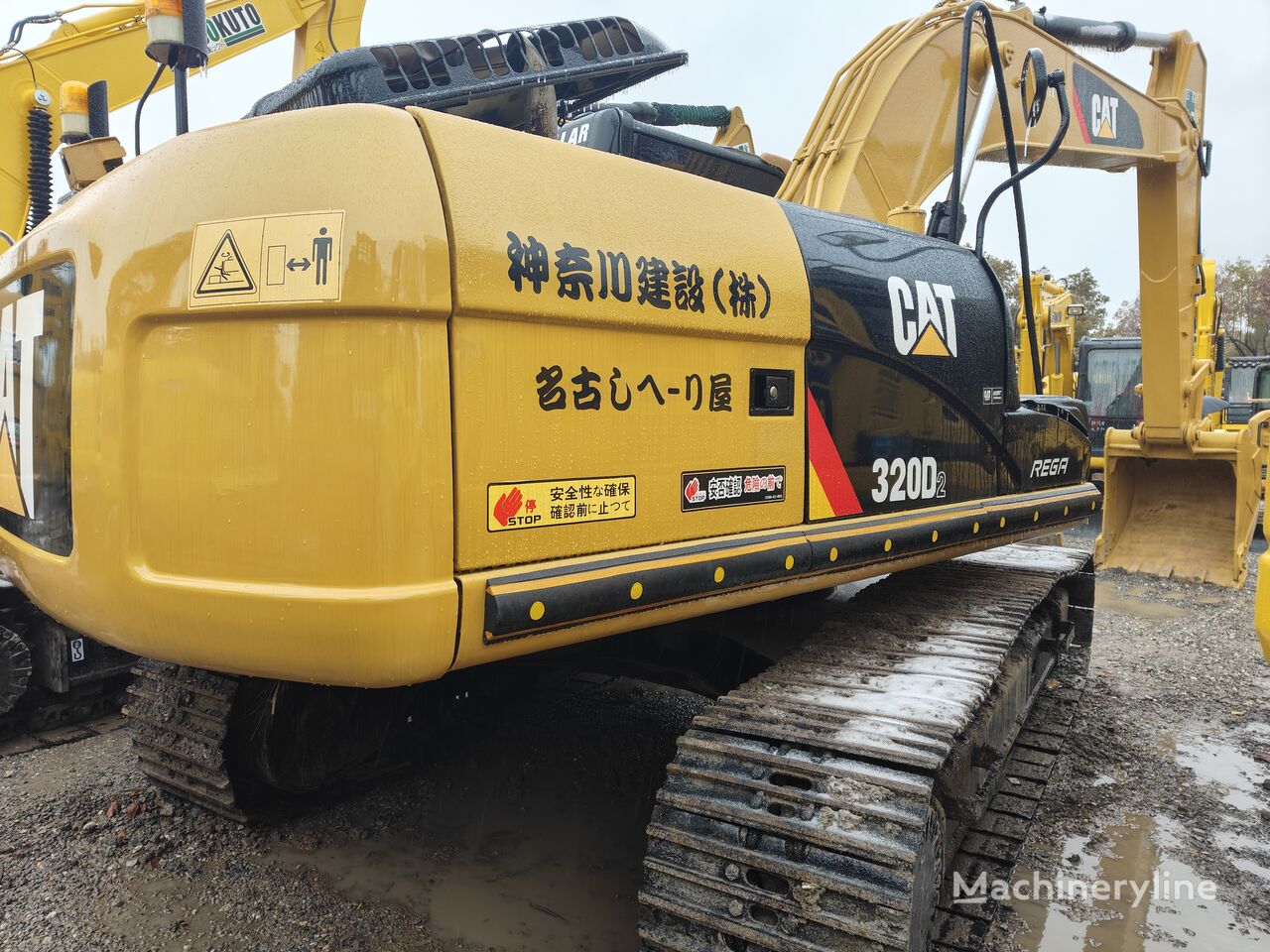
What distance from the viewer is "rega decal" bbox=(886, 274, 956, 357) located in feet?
8.94

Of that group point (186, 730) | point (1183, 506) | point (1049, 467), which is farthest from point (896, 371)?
point (1183, 506)

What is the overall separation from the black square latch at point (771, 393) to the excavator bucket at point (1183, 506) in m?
6.47

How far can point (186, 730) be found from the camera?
10.5ft

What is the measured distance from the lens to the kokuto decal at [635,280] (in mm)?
1854

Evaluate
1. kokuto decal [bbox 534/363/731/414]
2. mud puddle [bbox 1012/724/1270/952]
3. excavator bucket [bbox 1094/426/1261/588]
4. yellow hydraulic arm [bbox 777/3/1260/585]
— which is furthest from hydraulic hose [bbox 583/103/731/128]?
excavator bucket [bbox 1094/426/1261/588]

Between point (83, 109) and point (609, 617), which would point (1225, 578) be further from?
point (83, 109)

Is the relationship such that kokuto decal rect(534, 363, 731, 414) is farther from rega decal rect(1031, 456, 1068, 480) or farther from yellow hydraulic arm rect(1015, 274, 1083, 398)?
yellow hydraulic arm rect(1015, 274, 1083, 398)

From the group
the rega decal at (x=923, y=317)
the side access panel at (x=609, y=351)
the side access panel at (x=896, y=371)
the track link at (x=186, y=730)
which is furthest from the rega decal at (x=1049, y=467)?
the track link at (x=186, y=730)

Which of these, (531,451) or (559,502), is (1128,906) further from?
(531,451)

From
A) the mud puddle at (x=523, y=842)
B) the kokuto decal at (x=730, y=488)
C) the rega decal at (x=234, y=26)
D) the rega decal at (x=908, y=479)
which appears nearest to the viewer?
the kokuto decal at (x=730, y=488)

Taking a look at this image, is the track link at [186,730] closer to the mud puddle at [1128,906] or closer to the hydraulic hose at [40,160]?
the mud puddle at [1128,906]

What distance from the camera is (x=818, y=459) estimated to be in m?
2.50

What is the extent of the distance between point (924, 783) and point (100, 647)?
3.90m

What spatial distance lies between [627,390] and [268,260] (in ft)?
2.46
